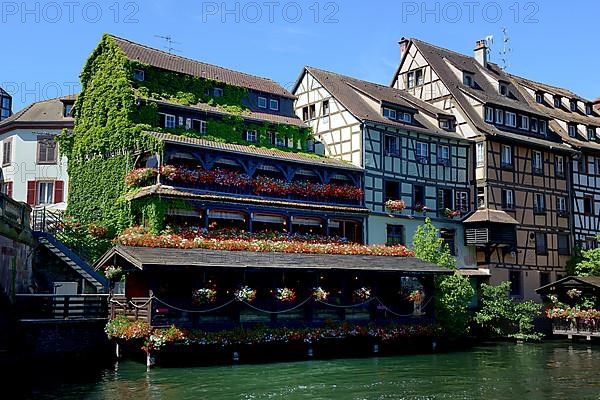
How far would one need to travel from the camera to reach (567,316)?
39.9 meters

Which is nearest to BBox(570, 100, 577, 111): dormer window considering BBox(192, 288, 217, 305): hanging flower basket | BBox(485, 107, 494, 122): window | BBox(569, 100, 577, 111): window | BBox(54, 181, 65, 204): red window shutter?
BBox(569, 100, 577, 111): window

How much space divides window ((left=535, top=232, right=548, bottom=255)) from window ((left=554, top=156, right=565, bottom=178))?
4.44 meters

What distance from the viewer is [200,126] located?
126ft

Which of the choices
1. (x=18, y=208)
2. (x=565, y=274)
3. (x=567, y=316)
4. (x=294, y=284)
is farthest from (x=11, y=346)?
(x=565, y=274)

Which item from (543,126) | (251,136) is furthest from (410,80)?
(251,136)

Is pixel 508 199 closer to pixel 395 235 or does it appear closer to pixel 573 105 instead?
pixel 395 235

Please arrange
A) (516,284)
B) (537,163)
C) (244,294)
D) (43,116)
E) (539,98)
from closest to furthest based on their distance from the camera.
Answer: (244,294) → (516,284) → (43,116) → (537,163) → (539,98)

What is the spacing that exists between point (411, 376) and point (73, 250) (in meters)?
18.0

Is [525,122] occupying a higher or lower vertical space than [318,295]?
higher

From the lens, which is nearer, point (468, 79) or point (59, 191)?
point (59, 191)

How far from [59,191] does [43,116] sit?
18.9ft

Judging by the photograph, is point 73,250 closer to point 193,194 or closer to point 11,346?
point 193,194

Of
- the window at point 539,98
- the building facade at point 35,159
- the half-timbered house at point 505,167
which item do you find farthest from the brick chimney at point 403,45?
the building facade at point 35,159

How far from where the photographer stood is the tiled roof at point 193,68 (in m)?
38.9
